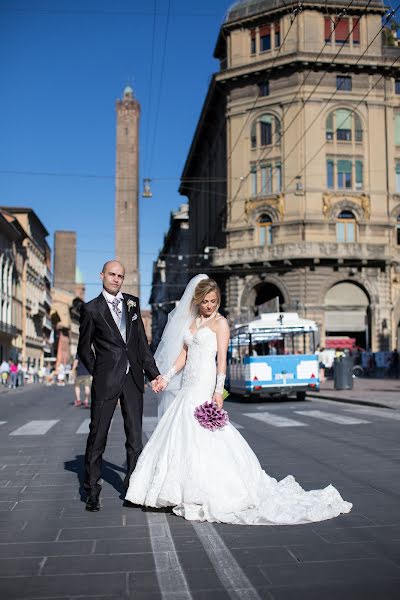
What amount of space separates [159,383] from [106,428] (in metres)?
0.69

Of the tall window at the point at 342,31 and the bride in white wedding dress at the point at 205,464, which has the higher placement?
the tall window at the point at 342,31

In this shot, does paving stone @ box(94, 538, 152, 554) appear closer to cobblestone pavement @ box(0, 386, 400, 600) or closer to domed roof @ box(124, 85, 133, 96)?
cobblestone pavement @ box(0, 386, 400, 600)

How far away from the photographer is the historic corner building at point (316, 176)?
4444cm

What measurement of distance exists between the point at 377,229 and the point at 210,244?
15438 mm

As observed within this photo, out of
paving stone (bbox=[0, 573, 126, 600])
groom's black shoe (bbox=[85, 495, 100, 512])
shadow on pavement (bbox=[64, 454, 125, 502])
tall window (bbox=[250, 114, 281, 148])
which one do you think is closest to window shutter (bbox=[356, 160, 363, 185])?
tall window (bbox=[250, 114, 281, 148])

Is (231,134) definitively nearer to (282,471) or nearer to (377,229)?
(377,229)

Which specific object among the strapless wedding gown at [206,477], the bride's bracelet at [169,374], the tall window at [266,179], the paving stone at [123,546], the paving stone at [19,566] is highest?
the tall window at [266,179]

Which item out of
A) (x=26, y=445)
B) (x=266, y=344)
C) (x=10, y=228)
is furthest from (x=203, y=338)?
(x=10, y=228)

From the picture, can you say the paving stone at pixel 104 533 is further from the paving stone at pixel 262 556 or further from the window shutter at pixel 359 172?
the window shutter at pixel 359 172

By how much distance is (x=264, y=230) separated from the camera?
46250 millimetres

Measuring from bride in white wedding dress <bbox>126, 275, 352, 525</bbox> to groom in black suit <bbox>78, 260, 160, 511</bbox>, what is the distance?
11.5 inches

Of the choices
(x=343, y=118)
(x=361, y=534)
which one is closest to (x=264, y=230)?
(x=343, y=118)

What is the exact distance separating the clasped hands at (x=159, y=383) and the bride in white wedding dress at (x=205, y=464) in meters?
0.07

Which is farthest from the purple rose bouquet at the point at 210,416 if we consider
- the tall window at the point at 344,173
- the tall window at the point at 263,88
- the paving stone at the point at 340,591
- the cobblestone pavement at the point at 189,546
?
the tall window at the point at 263,88
